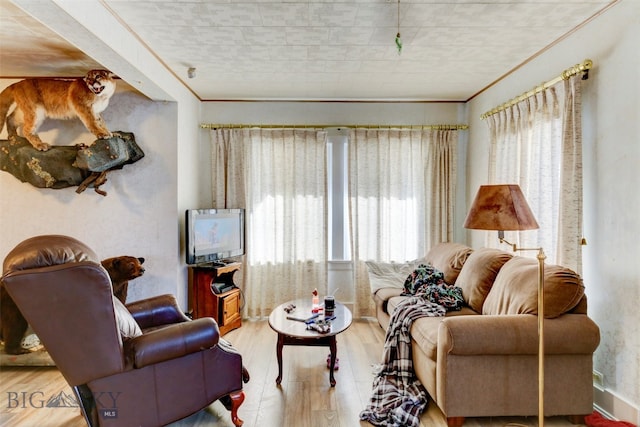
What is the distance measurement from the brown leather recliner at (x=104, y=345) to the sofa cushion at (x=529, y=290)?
190cm

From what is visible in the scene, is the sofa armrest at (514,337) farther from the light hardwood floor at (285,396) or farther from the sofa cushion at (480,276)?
the sofa cushion at (480,276)

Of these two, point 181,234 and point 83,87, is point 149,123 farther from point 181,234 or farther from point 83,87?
point 181,234

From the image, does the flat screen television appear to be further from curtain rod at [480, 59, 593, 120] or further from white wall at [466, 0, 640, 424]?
white wall at [466, 0, 640, 424]

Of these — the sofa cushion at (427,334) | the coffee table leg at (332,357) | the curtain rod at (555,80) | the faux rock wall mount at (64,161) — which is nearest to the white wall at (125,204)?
the faux rock wall mount at (64,161)

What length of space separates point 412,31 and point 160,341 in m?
2.61

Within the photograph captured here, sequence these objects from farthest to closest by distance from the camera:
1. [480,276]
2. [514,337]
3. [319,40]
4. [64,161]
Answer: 1. [64,161]
2. [480,276]
3. [319,40]
4. [514,337]

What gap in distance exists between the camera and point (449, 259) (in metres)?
3.51

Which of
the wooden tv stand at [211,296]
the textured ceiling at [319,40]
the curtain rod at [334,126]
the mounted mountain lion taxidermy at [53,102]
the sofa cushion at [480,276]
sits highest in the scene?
the textured ceiling at [319,40]

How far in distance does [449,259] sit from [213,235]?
2473mm

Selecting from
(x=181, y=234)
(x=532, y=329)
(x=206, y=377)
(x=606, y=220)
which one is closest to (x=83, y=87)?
(x=181, y=234)

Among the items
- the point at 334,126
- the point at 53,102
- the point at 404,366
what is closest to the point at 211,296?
the point at 404,366

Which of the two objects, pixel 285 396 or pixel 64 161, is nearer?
pixel 285 396

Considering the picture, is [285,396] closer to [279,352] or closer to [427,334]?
[279,352]

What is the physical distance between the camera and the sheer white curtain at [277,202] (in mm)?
4258
